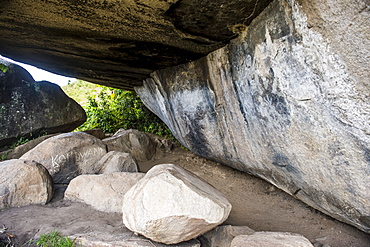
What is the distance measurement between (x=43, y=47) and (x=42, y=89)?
2.64 m

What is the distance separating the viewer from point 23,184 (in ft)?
10.6

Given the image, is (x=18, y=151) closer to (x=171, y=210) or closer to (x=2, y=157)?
(x=2, y=157)

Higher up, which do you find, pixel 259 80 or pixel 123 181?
pixel 259 80

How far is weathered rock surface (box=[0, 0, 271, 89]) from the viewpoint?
8.38 ft

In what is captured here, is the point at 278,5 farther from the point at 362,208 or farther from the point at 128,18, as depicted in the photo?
the point at 362,208

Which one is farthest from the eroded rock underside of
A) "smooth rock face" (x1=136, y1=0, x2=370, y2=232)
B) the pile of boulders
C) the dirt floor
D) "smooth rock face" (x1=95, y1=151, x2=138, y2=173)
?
"smooth rock face" (x1=95, y1=151, x2=138, y2=173)

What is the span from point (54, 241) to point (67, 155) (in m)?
2.33

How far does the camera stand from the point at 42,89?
Result: 6.46 metres

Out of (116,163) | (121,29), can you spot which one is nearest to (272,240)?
(121,29)

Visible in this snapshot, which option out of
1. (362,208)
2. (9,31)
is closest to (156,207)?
(362,208)

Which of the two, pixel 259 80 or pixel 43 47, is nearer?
pixel 259 80

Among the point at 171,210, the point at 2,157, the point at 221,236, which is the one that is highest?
the point at 2,157

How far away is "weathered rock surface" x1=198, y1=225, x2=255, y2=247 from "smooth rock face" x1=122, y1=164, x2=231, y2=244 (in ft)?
0.90

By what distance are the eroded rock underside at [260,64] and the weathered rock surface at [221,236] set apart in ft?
3.19
